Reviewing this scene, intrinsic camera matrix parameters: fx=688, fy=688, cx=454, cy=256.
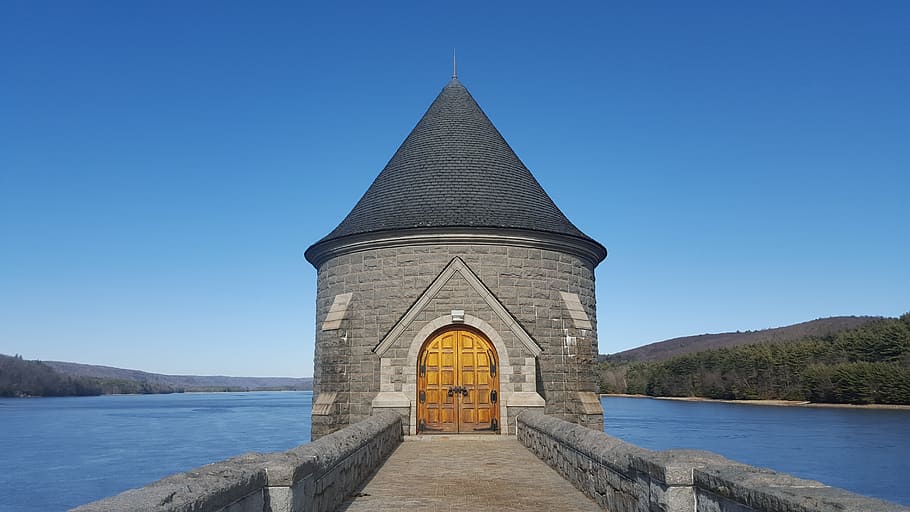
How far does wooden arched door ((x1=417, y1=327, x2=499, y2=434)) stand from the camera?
13750 millimetres

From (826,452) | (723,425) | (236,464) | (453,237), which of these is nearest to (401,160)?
(453,237)

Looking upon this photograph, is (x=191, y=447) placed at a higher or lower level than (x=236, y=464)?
lower

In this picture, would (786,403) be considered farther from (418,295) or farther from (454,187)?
(418,295)

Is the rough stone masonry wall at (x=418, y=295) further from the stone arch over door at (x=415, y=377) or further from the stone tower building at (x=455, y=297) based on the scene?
the stone arch over door at (x=415, y=377)

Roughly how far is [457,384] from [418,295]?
221 centimetres

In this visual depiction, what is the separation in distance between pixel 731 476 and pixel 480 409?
32.0 ft

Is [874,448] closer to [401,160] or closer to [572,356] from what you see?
[572,356]

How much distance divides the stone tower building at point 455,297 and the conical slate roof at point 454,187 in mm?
43

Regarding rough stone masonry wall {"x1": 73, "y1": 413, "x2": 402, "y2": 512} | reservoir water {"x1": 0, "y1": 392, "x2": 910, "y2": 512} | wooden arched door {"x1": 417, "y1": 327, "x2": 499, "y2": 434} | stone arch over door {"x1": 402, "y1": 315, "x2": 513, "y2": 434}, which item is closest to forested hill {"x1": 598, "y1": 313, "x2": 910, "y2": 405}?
reservoir water {"x1": 0, "y1": 392, "x2": 910, "y2": 512}

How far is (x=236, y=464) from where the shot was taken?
16.4 ft

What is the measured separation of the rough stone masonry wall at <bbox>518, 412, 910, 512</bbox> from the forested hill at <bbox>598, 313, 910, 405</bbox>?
153 ft

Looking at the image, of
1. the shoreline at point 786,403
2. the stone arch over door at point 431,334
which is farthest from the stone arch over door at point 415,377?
the shoreline at point 786,403

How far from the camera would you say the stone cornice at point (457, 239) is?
15188mm

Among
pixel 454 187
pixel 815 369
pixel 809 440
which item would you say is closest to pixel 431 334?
pixel 454 187
